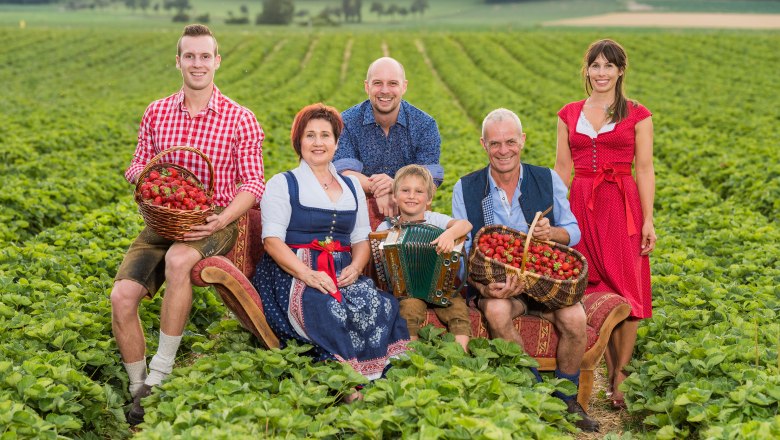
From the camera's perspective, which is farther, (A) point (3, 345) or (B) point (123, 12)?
(B) point (123, 12)

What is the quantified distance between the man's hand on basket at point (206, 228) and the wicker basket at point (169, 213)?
0.02 metres

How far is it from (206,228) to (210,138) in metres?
0.60

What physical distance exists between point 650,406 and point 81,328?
3430 mm

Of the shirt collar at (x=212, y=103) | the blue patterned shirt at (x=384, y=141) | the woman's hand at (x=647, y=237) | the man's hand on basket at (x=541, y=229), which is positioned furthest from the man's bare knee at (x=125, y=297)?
the woman's hand at (x=647, y=237)

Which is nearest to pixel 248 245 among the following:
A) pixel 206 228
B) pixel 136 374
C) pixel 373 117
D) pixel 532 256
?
pixel 206 228

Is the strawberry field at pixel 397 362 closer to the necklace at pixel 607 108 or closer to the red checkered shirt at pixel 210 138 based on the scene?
the red checkered shirt at pixel 210 138

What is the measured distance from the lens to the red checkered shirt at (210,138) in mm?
→ 4973

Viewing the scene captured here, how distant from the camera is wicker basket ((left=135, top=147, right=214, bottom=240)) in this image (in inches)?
178

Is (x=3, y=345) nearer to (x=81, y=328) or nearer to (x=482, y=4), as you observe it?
(x=81, y=328)

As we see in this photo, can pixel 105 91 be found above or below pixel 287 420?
below

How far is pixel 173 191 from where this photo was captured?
4.59 metres

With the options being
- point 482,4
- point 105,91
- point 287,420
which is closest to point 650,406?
point 287,420

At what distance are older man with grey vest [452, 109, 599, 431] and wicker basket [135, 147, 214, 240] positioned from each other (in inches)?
60.7

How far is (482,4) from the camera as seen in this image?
109 metres
